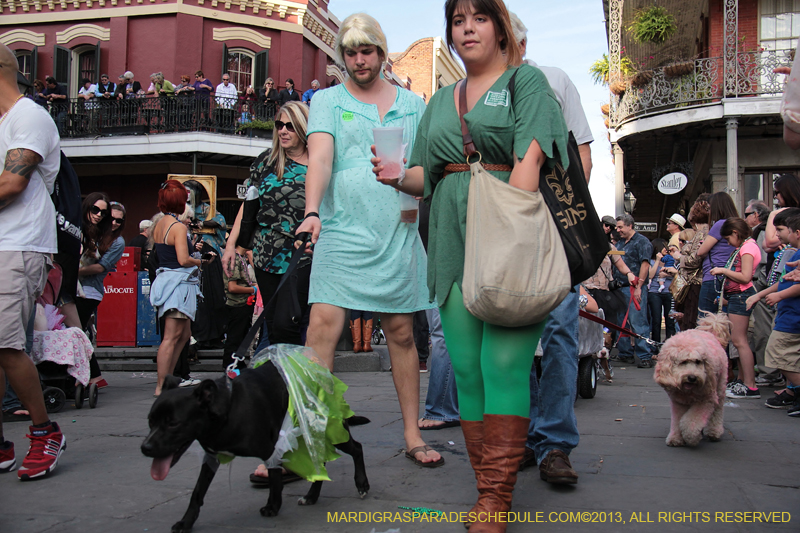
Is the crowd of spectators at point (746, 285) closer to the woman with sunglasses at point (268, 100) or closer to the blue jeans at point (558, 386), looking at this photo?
the blue jeans at point (558, 386)

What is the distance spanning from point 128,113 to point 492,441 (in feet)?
→ 67.7

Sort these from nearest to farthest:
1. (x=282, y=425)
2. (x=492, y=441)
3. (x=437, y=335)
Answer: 1. (x=492, y=441)
2. (x=282, y=425)
3. (x=437, y=335)

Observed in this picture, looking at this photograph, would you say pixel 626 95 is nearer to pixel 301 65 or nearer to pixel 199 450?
pixel 301 65

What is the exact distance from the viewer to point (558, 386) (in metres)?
3.19

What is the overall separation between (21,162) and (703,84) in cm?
1808

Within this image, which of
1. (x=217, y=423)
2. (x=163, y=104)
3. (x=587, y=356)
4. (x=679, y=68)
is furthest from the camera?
(x=163, y=104)

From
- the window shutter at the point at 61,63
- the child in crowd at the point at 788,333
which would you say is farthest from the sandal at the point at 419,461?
the window shutter at the point at 61,63

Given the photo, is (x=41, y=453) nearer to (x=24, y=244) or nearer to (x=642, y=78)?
(x=24, y=244)

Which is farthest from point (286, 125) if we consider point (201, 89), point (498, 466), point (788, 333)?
point (201, 89)

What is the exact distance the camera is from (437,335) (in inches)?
185

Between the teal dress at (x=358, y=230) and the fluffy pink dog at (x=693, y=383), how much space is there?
5.58 feet

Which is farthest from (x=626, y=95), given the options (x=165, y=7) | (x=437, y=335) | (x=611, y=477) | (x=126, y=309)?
(x=611, y=477)

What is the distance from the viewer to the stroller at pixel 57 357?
18.1 ft

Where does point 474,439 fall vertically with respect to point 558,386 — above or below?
below
